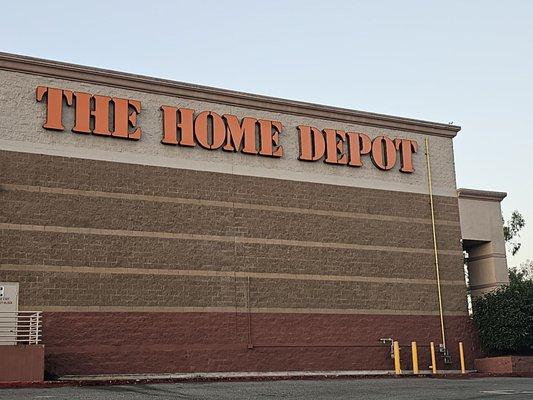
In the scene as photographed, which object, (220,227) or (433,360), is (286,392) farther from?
(433,360)

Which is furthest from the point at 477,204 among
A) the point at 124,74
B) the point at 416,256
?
the point at 124,74

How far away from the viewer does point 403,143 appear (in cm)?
3278

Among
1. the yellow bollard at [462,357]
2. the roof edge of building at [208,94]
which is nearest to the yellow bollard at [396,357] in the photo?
the yellow bollard at [462,357]

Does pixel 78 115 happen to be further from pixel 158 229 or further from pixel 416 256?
pixel 416 256

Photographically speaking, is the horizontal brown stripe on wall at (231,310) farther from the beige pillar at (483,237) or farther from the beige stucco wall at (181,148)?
the beige stucco wall at (181,148)

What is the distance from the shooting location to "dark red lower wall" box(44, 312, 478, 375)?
2481cm

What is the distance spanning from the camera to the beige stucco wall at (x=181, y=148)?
84.4 ft

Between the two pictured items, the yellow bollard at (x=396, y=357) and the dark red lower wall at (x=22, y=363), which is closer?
the dark red lower wall at (x=22, y=363)

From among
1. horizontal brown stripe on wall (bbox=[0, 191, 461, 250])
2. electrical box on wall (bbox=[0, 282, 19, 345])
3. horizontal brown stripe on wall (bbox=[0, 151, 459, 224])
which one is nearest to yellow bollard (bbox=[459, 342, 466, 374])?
horizontal brown stripe on wall (bbox=[0, 191, 461, 250])

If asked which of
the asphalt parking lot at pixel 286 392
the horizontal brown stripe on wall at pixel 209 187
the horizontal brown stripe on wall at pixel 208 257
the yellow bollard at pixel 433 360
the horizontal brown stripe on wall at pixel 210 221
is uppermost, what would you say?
the horizontal brown stripe on wall at pixel 209 187

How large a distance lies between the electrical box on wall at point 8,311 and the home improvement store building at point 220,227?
26 centimetres

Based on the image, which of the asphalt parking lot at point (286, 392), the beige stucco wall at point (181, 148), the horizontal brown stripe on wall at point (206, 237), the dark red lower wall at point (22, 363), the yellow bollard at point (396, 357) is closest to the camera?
the asphalt parking lot at point (286, 392)

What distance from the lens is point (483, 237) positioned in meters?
33.9

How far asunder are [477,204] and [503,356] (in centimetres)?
683
